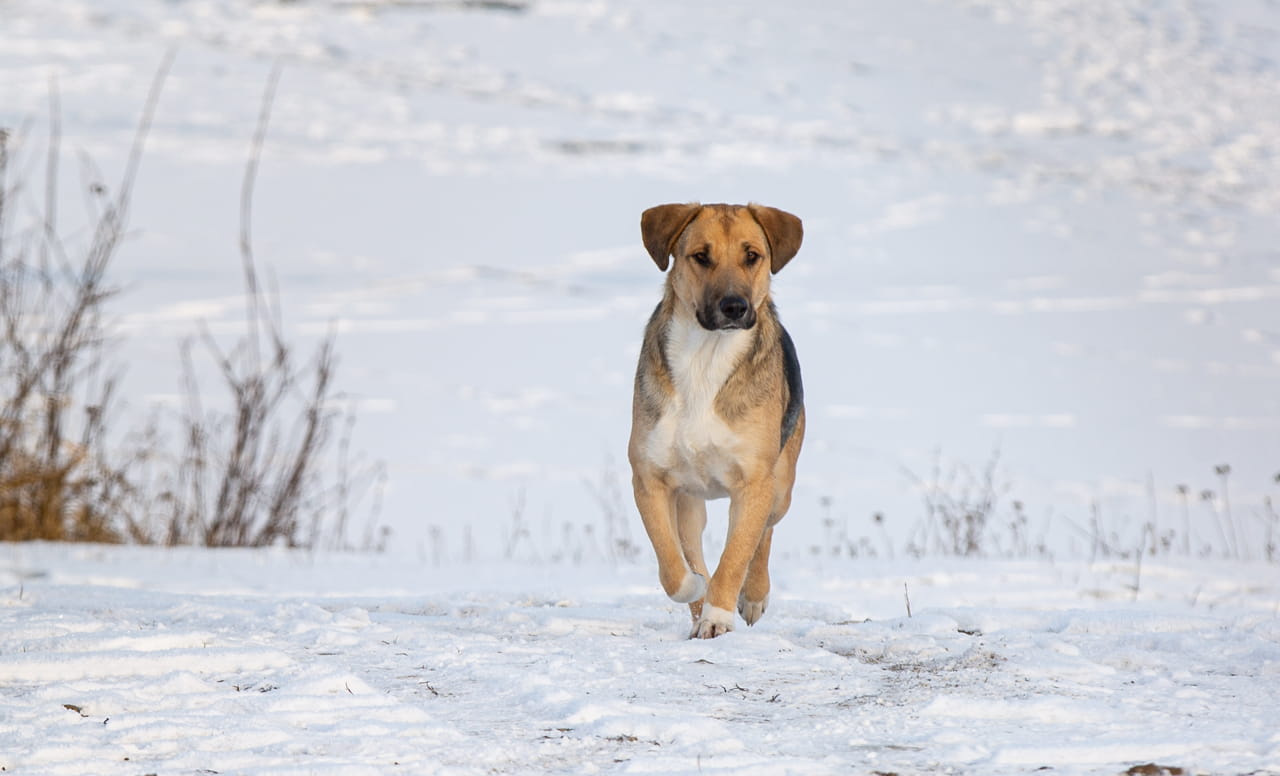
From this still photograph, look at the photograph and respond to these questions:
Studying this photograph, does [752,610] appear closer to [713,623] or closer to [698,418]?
[713,623]

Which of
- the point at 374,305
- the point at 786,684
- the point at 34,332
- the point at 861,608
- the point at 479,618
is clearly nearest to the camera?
the point at 786,684

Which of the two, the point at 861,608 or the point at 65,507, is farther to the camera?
the point at 65,507

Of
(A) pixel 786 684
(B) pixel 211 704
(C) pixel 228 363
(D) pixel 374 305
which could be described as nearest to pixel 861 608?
(A) pixel 786 684

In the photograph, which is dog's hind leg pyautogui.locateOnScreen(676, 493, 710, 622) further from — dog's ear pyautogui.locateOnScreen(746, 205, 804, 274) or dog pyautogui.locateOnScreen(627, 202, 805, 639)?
dog's ear pyautogui.locateOnScreen(746, 205, 804, 274)

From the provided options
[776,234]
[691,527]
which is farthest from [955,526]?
[776,234]

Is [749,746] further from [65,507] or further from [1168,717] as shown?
[65,507]

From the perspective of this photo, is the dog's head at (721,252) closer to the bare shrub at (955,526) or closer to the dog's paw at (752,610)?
the dog's paw at (752,610)

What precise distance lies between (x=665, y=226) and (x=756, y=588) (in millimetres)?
1614

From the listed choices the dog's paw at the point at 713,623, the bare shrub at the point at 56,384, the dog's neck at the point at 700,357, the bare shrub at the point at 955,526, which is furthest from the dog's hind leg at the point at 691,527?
the bare shrub at the point at 56,384

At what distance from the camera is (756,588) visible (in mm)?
5992

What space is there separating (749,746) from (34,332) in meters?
7.68

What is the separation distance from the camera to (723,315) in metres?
5.23

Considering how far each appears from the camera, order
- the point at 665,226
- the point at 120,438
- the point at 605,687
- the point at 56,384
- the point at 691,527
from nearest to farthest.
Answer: the point at 605,687, the point at 665,226, the point at 691,527, the point at 56,384, the point at 120,438

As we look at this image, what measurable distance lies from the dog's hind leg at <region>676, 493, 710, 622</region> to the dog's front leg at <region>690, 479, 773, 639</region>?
18.1 inches
